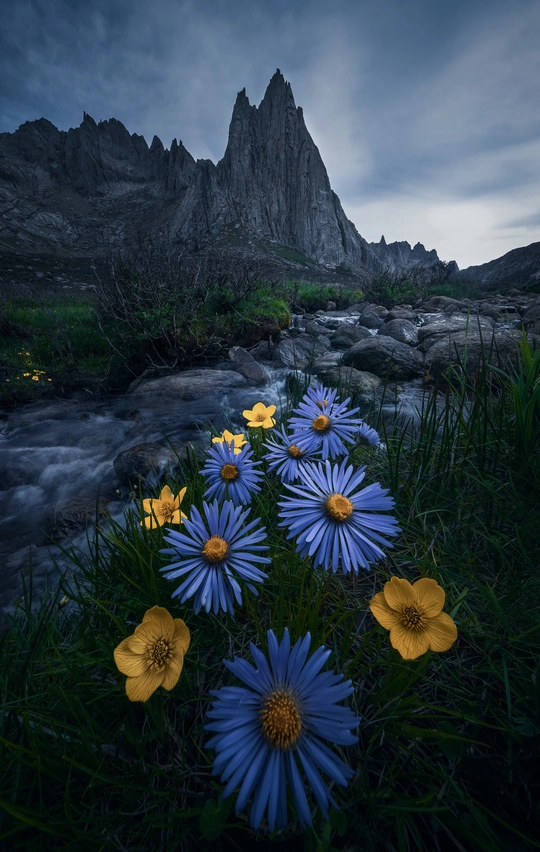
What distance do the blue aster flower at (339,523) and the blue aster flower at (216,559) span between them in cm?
12

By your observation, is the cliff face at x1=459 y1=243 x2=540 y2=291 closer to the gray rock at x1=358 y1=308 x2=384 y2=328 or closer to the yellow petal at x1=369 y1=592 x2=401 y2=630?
the gray rock at x1=358 y1=308 x2=384 y2=328

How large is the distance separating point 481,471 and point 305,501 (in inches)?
37.9

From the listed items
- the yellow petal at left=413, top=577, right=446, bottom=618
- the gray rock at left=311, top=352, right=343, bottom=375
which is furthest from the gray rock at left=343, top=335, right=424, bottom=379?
the yellow petal at left=413, top=577, right=446, bottom=618

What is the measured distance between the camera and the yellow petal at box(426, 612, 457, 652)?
706mm

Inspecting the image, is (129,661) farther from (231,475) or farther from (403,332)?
(403,332)

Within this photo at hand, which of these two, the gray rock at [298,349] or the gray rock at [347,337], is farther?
the gray rock at [347,337]

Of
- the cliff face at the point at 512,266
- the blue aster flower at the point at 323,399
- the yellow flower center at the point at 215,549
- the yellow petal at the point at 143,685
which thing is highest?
the cliff face at the point at 512,266

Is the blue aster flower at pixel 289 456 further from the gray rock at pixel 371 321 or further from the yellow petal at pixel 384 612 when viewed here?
the gray rock at pixel 371 321

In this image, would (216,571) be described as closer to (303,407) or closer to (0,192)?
(303,407)

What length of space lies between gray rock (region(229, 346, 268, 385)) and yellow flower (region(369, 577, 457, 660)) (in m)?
5.39

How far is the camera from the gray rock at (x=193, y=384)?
552 cm

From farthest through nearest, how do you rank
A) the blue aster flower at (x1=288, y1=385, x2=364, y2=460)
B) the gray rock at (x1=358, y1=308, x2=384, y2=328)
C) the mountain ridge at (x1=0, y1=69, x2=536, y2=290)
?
the mountain ridge at (x1=0, y1=69, x2=536, y2=290)
the gray rock at (x1=358, y1=308, x2=384, y2=328)
the blue aster flower at (x1=288, y1=385, x2=364, y2=460)

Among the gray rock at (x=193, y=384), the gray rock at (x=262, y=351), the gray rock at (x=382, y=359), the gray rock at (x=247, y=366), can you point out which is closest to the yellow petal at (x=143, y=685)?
the gray rock at (x=382, y=359)

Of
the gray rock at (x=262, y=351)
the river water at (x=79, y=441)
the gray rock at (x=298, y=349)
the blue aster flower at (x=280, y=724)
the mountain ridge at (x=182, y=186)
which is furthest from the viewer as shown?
the mountain ridge at (x=182, y=186)
